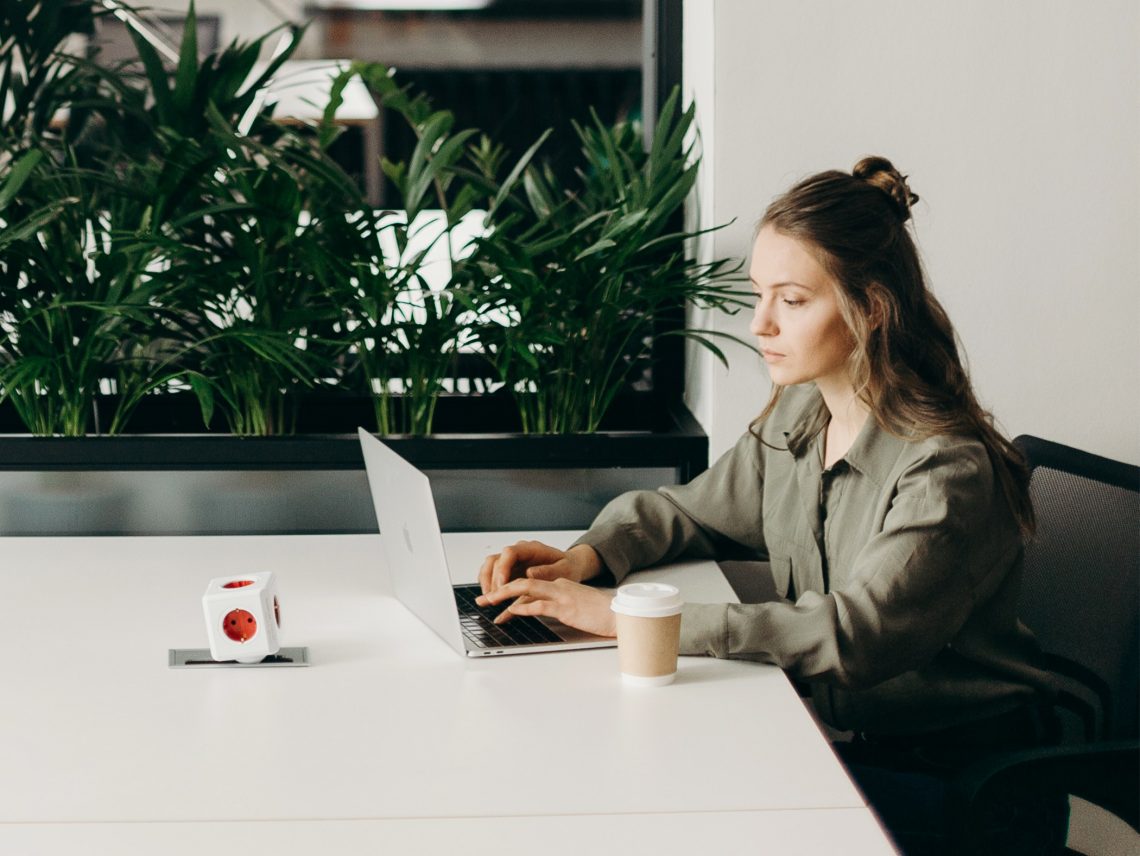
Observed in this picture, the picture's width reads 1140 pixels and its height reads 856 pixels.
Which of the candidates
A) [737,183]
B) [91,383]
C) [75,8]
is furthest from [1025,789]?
[75,8]

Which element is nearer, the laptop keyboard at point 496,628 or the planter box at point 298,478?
the laptop keyboard at point 496,628

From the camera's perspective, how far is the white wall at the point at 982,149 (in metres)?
2.02

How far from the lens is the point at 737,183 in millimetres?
2062

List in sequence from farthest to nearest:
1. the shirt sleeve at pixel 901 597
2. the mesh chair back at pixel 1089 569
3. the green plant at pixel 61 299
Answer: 1. the green plant at pixel 61 299
2. the mesh chair back at pixel 1089 569
3. the shirt sleeve at pixel 901 597

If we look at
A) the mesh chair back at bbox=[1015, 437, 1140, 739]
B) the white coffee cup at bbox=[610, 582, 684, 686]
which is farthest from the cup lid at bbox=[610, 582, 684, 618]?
the mesh chair back at bbox=[1015, 437, 1140, 739]

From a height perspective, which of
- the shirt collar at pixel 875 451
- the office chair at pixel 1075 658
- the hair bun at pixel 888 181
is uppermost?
the hair bun at pixel 888 181

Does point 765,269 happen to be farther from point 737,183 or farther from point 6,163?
point 6,163

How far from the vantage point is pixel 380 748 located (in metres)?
1.11

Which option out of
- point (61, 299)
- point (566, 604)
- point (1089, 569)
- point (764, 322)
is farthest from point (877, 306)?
point (61, 299)

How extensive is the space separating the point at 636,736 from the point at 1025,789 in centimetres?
42

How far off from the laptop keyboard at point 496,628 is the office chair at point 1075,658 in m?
0.49

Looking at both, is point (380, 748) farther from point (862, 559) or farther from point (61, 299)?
point (61, 299)

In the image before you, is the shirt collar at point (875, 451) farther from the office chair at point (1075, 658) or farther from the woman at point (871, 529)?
the office chair at point (1075, 658)

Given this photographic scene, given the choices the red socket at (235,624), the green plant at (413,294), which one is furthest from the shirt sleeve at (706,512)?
the red socket at (235,624)
